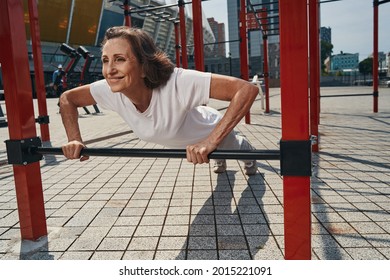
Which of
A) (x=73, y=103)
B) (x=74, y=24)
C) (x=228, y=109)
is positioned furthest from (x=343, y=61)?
(x=228, y=109)

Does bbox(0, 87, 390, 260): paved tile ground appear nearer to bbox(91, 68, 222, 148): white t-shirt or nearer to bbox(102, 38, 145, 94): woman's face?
bbox(91, 68, 222, 148): white t-shirt

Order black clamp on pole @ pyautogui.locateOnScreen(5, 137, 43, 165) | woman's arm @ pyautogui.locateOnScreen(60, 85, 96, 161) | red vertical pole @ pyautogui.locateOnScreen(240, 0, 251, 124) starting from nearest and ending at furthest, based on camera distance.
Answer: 1. black clamp on pole @ pyautogui.locateOnScreen(5, 137, 43, 165)
2. woman's arm @ pyautogui.locateOnScreen(60, 85, 96, 161)
3. red vertical pole @ pyautogui.locateOnScreen(240, 0, 251, 124)

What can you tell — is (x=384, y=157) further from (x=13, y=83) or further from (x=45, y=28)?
(x=45, y=28)

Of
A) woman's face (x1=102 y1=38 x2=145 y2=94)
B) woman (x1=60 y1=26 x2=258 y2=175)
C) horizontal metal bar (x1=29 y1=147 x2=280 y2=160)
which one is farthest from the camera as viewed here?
woman's face (x1=102 y1=38 x2=145 y2=94)

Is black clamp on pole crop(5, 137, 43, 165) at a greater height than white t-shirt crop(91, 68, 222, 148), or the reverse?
white t-shirt crop(91, 68, 222, 148)

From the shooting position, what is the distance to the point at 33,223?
2.04m

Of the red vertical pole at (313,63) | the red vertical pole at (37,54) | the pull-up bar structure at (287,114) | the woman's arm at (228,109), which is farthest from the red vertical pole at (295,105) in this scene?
the red vertical pole at (37,54)

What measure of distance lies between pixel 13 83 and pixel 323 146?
3.73 metres

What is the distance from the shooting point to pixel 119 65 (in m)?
1.79

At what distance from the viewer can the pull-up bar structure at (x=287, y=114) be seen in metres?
1.26

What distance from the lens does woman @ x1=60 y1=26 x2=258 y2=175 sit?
163 centimetres

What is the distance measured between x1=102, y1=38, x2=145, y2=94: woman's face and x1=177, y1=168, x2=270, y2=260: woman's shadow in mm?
965

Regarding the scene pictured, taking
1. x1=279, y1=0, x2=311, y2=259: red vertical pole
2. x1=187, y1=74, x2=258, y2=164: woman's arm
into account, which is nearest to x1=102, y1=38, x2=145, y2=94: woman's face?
x1=187, y1=74, x2=258, y2=164: woman's arm

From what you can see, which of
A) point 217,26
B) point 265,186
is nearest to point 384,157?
point 265,186
